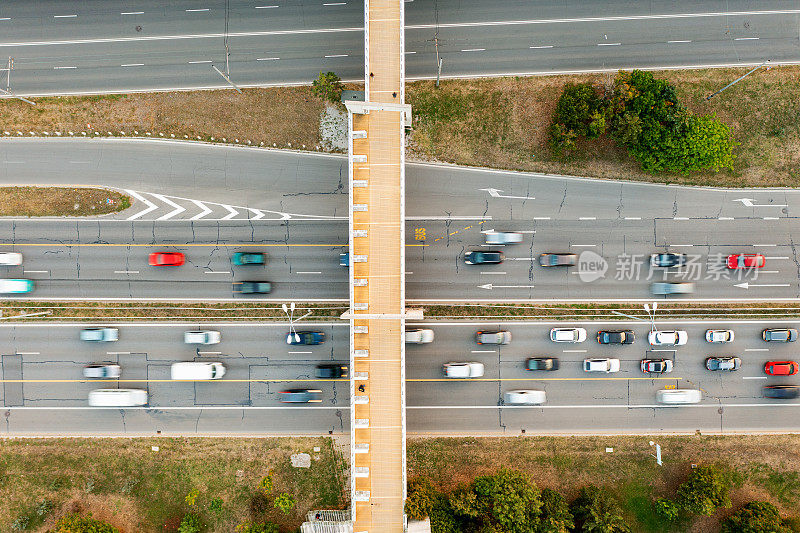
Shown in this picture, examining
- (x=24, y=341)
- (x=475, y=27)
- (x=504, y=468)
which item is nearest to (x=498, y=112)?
(x=475, y=27)

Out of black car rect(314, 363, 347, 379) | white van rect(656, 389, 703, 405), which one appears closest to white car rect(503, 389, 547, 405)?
white van rect(656, 389, 703, 405)

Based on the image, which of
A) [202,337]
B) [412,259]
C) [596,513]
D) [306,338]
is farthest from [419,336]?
[596,513]

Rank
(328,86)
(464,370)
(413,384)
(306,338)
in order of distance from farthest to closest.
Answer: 1. (413,384)
2. (306,338)
3. (464,370)
4. (328,86)

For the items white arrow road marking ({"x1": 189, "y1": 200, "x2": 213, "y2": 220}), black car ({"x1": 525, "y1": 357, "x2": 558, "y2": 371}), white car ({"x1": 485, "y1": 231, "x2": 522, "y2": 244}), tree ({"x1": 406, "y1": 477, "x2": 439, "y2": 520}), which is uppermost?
white arrow road marking ({"x1": 189, "y1": 200, "x2": 213, "y2": 220})

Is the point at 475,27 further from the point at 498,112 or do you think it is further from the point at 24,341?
the point at 24,341

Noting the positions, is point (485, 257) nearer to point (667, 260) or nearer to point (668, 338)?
point (667, 260)

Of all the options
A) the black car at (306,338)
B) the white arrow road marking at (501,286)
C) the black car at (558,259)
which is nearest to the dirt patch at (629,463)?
the black car at (306,338)

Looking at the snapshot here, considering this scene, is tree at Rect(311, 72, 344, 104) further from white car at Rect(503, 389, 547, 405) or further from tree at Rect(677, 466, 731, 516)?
tree at Rect(677, 466, 731, 516)
